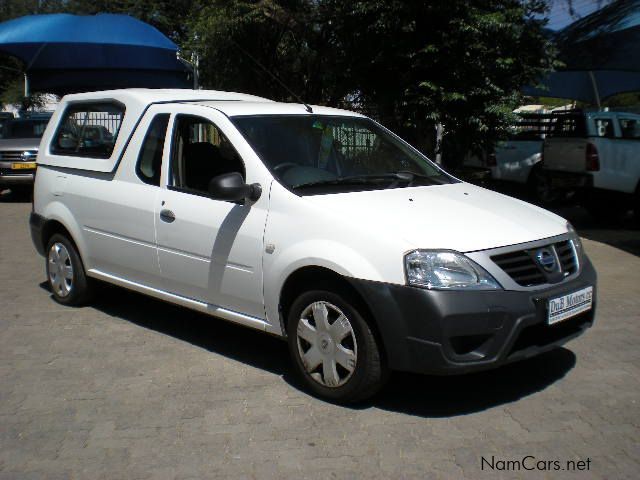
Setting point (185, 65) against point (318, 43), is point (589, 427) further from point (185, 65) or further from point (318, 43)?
point (185, 65)

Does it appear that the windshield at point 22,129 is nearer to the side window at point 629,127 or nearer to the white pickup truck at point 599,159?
the white pickup truck at point 599,159

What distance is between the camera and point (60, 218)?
6.51 m

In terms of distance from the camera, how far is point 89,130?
6766 mm

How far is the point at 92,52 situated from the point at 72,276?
9.96m

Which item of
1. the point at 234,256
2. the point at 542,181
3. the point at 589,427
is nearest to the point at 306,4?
the point at 542,181

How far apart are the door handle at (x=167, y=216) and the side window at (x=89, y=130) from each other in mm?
997

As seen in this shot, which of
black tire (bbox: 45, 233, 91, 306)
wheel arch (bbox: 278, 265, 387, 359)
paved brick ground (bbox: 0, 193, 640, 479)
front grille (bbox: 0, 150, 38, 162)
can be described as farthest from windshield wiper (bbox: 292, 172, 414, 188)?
front grille (bbox: 0, 150, 38, 162)

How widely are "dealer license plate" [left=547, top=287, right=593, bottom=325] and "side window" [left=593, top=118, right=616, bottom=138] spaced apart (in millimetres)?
7694

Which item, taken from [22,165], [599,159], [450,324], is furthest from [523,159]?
[450,324]

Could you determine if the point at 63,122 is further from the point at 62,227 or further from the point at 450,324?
the point at 450,324

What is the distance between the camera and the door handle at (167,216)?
5.34 meters

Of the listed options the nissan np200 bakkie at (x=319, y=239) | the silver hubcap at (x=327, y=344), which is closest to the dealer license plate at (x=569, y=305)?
the nissan np200 bakkie at (x=319, y=239)

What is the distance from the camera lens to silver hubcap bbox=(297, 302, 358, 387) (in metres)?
4.39

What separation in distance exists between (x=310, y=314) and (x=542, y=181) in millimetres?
10021
